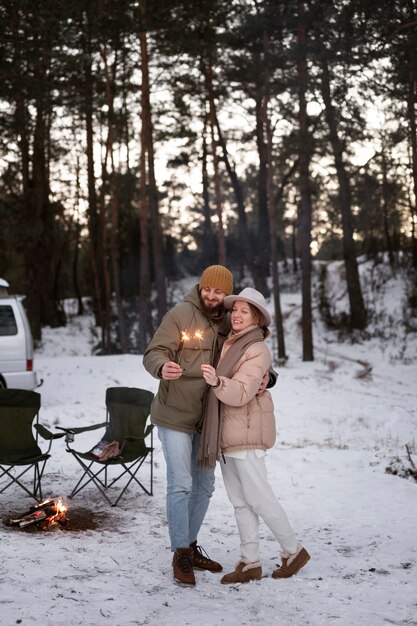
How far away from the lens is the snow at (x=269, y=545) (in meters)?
4.11

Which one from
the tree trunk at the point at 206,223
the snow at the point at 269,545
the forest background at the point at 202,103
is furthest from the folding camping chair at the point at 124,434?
the tree trunk at the point at 206,223

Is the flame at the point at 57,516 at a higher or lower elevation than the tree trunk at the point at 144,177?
lower

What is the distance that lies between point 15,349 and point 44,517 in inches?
233

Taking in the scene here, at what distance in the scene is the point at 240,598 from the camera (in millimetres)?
4367

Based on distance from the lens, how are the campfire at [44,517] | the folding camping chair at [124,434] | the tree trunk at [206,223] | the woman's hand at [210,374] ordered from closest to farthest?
1. the woman's hand at [210,374]
2. the campfire at [44,517]
3. the folding camping chair at [124,434]
4. the tree trunk at [206,223]

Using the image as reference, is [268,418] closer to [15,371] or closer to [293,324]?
[15,371]

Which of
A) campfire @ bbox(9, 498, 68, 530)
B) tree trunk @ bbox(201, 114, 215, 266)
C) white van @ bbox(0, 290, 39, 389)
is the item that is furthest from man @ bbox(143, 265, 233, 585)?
tree trunk @ bbox(201, 114, 215, 266)

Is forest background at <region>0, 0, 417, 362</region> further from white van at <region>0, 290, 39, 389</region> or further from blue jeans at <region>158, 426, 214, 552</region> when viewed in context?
blue jeans at <region>158, 426, 214, 552</region>

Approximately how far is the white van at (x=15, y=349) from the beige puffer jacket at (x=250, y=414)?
731cm

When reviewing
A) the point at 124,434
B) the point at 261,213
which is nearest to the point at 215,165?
the point at 261,213

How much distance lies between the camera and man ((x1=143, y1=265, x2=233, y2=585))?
15.2ft

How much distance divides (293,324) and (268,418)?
20.2m

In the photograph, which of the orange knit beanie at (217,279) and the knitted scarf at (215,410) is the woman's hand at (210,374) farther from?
the orange knit beanie at (217,279)

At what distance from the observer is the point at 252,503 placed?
15.0ft
